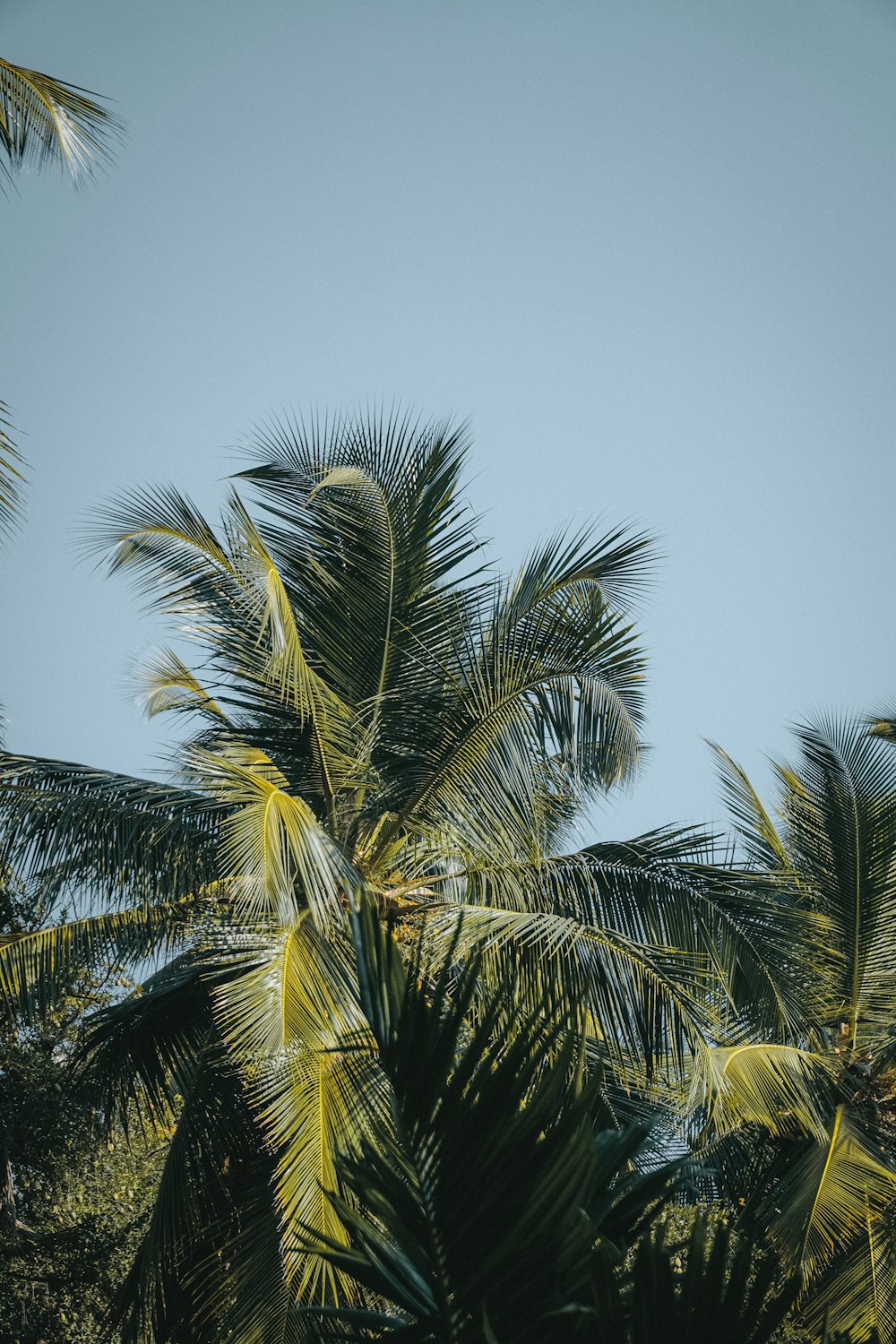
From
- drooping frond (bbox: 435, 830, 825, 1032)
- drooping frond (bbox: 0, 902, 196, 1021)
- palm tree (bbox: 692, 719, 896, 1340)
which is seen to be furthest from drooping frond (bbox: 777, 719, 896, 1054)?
drooping frond (bbox: 0, 902, 196, 1021)

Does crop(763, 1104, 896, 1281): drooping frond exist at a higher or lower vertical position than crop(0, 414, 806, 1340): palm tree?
lower

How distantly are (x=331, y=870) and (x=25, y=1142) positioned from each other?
22.2ft

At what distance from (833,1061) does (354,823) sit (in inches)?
206

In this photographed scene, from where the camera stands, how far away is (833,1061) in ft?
31.9

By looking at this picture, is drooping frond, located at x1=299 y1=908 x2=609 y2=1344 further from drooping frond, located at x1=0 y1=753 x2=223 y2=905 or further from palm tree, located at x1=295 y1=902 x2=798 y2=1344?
drooping frond, located at x1=0 y1=753 x2=223 y2=905

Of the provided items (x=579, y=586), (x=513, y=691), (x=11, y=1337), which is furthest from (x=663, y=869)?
(x=11, y=1337)

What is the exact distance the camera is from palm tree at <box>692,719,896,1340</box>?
815cm

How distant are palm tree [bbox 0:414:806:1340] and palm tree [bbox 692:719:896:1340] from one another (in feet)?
2.96

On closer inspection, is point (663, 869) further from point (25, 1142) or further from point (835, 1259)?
point (25, 1142)

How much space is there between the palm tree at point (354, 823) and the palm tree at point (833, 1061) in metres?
0.90

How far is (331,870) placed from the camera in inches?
220

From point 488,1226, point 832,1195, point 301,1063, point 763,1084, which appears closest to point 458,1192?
point 488,1226

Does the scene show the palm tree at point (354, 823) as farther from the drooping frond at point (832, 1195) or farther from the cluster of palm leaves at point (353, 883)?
the drooping frond at point (832, 1195)

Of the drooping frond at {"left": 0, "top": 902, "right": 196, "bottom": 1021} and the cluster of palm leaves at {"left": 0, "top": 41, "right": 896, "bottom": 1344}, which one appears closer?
the cluster of palm leaves at {"left": 0, "top": 41, "right": 896, "bottom": 1344}
